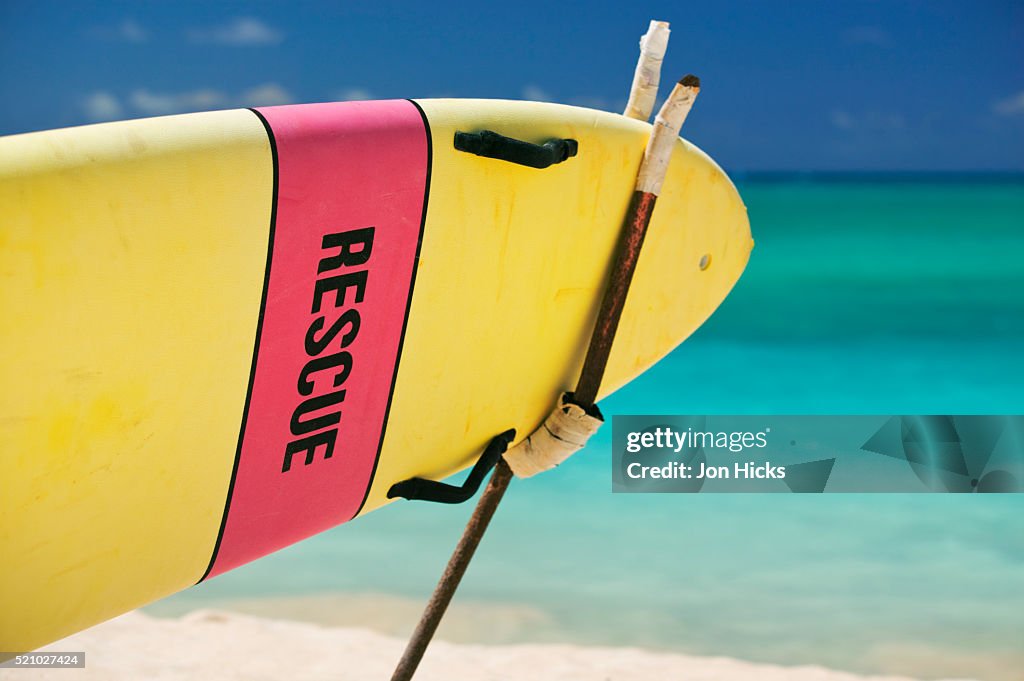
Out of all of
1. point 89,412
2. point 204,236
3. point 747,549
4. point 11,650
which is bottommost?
point 747,549

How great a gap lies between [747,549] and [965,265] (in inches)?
344

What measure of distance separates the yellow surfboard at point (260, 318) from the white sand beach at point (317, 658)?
1875 mm

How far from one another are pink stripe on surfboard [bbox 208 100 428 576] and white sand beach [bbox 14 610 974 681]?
1885 mm

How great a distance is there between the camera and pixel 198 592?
4637mm

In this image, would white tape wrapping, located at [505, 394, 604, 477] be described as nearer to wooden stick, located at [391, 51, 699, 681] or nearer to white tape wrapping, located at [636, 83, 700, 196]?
wooden stick, located at [391, 51, 699, 681]

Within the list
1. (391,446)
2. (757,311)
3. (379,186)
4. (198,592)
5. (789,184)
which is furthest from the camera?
(789,184)

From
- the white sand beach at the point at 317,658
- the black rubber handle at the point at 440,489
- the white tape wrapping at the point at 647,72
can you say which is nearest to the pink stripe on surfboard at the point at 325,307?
the black rubber handle at the point at 440,489

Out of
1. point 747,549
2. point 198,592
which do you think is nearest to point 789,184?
point 747,549

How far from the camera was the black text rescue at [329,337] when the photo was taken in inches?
57.1

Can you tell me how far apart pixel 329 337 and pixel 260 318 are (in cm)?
12

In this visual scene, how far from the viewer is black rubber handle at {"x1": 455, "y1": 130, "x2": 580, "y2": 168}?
1.55 m

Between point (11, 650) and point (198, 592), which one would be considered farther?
point (198, 592)

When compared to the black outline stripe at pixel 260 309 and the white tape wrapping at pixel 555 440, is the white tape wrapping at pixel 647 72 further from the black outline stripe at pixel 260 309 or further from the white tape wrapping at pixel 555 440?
the black outline stripe at pixel 260 309

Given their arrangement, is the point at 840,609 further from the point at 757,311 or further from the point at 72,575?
the point at 757,311
